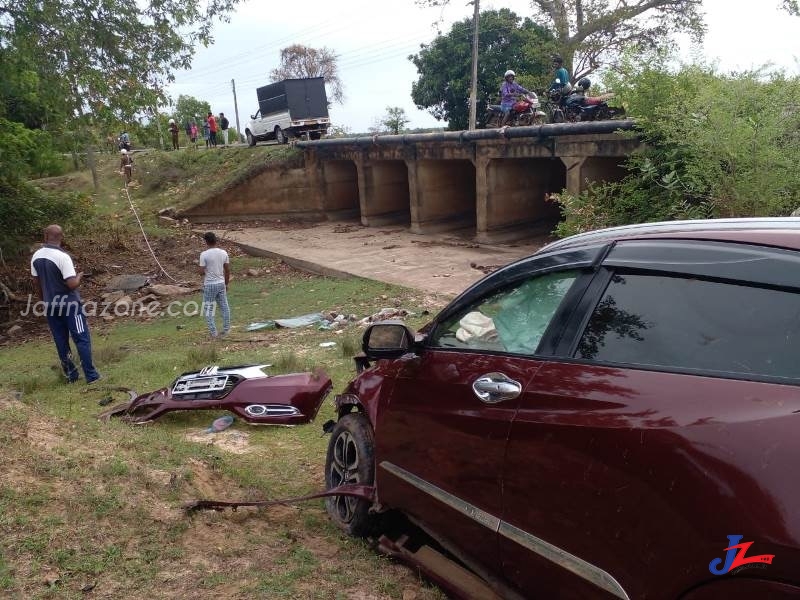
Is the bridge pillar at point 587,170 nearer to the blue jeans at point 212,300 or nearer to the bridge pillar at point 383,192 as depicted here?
the bridge pillar at point 383,192

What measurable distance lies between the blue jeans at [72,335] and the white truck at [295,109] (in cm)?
2197

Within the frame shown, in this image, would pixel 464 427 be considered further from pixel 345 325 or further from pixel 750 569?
pixel 345 325

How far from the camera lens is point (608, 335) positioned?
220 centimetres

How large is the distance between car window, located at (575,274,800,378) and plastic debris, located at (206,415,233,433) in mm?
4169

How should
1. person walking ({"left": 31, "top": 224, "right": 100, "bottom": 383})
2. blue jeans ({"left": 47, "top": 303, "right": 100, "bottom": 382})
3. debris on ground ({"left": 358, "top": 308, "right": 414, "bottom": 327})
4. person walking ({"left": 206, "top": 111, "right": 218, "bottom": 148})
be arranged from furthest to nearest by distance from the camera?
person walking ({"left": 206, "top": 111, "right": 218, "bottom": 148}) < debris on ground ({"left": 358, "top": 308, "right": 414, "bottom": 327}) < blue jeans ({"left": 47, "top": 303, "right": 100, "bottom": 382}) < person walking ({"left": 31, "top": 224, "right": 100, "bottom": 383})

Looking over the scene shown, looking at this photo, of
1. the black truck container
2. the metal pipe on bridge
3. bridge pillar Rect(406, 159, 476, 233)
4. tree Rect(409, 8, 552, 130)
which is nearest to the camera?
the metal pipe on bridge

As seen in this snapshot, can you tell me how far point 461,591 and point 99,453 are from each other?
2422 mm

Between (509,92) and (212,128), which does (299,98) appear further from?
(509,92)

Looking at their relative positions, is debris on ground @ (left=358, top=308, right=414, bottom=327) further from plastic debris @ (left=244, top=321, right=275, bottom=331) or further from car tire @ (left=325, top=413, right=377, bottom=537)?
car tire @ (left=325, top=413, right=377, bottom=537)

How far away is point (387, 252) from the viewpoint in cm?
1995

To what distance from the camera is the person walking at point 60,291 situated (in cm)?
739

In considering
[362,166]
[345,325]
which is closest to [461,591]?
[345,325]

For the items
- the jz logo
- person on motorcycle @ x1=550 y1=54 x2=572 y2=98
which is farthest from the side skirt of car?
person on motorcycle @ x1=550 y1=54 x2=572 y2=98

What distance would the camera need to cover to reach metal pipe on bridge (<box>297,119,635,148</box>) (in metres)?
15.5
